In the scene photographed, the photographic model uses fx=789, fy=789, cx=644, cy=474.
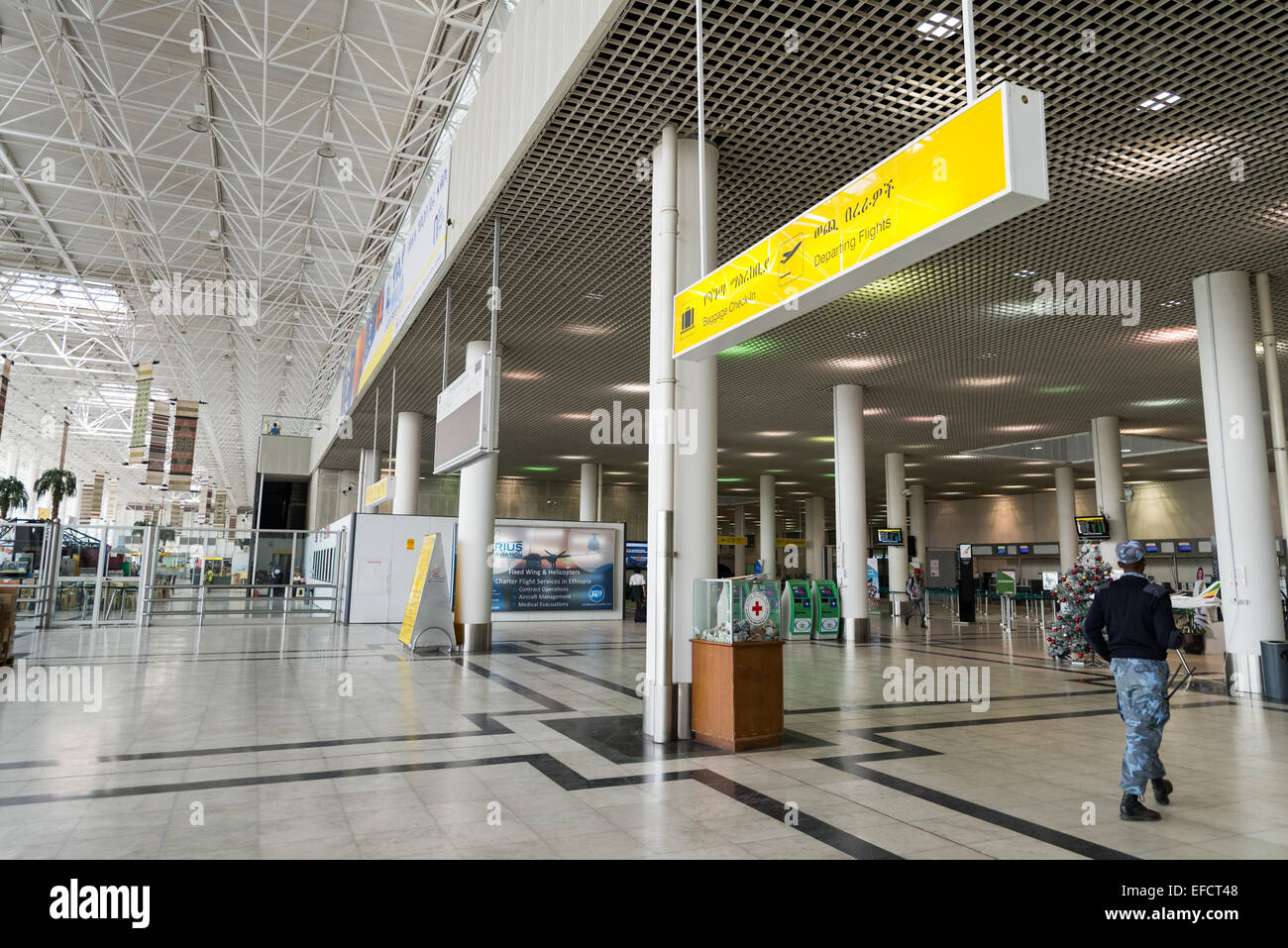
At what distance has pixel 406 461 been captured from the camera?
19.2 meters

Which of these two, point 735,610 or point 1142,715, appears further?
point 735,610

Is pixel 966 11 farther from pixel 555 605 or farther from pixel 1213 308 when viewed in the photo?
pixel 555 605

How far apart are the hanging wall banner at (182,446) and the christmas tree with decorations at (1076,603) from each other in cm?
2139

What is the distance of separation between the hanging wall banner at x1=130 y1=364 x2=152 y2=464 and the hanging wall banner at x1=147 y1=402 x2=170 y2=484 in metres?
0.26

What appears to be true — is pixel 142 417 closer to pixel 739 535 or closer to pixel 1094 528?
pixel 1094 528

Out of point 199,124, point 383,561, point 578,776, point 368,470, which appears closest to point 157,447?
point 368,470

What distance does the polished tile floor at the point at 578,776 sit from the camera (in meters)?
3.72

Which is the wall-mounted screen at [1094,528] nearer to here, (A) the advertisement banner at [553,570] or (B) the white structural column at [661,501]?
(A) the advertisement banner at [553,570]

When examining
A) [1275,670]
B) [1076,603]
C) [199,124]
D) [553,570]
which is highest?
[199,124]

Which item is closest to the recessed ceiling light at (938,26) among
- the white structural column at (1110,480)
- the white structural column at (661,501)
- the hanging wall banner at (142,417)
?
the white structural column at (661,501)

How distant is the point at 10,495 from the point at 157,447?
1391 centimetres

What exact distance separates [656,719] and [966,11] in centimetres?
484
